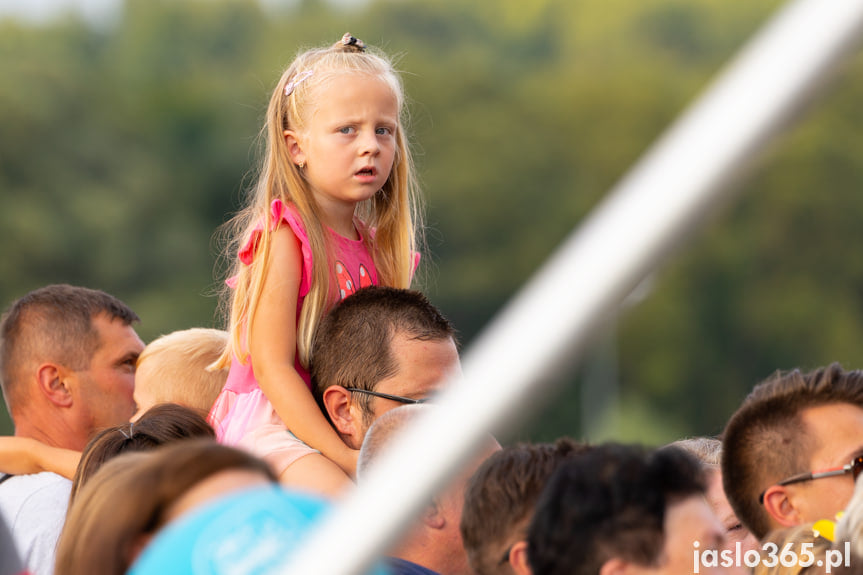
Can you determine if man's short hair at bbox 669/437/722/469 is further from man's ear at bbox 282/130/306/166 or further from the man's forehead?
man's ear at bbox 282/130/306/166

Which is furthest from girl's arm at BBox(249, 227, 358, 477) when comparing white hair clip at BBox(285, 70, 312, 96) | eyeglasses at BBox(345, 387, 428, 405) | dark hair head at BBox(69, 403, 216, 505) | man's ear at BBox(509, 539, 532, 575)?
man's ear at BBox(509, 539, 532, 575)

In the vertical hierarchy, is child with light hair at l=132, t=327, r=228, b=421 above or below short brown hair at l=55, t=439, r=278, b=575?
above

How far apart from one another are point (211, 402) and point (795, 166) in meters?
37.4

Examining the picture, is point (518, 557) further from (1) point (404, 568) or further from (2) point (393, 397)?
(2) point (393, 397)

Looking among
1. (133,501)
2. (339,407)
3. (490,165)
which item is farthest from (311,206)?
(490,165)

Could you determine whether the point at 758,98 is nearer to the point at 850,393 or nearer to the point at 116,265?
the point at 850,393

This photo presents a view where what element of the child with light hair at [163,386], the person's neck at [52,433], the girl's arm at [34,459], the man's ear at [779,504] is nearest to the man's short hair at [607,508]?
the man's ear at [779,504]

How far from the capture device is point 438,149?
42219 millimetres

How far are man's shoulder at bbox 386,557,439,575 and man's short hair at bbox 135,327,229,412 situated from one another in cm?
131

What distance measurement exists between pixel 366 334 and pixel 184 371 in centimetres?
77

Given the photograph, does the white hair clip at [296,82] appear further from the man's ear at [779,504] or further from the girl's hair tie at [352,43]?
the man's ear at [779,504]

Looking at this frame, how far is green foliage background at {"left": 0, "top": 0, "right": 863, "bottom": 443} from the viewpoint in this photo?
114 feet

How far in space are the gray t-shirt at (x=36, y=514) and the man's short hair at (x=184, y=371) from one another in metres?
0.35

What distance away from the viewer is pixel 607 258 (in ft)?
2.75
